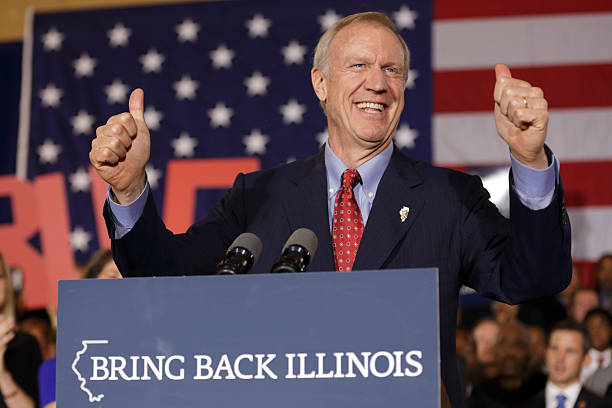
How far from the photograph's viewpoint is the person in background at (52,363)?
11.2ft

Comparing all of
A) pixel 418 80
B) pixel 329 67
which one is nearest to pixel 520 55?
pixel 418 80

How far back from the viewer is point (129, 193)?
5.08 ft

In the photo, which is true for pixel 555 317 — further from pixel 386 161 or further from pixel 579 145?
pixel 386 161

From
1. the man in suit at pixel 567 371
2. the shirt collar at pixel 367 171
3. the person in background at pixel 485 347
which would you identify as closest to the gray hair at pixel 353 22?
Answer: the shirt collar at pixel 367 171

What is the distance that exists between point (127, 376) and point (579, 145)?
4969 millimetres

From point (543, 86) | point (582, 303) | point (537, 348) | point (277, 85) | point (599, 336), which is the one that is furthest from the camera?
point (277, 85)

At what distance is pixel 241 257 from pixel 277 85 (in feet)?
15.8

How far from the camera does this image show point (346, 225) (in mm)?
1748

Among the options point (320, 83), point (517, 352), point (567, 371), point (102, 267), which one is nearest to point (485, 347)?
point (517, 352)

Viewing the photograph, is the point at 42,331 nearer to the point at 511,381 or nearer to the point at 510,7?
the point at 511,381

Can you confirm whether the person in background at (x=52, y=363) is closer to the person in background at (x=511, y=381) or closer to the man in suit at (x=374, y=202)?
the man in suit at (x=374, y=202)

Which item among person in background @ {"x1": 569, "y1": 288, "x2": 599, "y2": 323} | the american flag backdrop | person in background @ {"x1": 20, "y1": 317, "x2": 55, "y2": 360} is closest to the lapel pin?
person in background @ {"x1": 569, "y1": 288, "x2": 599, "y2": 323}

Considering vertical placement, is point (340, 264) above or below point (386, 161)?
below

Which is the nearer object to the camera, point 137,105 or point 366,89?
point 137,105
